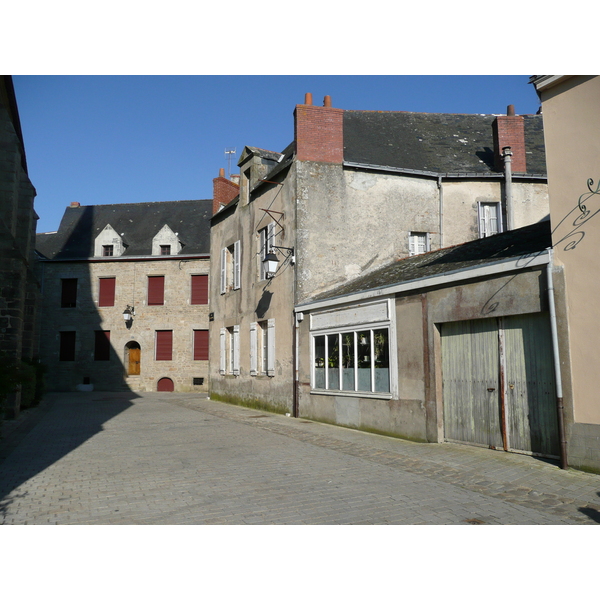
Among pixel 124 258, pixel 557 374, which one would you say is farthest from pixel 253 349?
pixel 124 258

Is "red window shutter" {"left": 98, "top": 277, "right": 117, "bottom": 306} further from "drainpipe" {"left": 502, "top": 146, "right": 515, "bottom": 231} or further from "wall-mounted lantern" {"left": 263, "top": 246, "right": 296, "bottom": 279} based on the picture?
"drainpipe" {"left": 502, "top": 146, "right": 515, "bottom": 231}

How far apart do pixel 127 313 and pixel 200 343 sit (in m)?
3.82

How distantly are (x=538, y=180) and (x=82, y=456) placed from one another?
13243 mm

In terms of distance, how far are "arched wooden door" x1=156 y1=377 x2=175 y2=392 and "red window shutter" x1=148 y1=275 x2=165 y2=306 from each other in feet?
12.3

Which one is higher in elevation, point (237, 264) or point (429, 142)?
point (429, 142)

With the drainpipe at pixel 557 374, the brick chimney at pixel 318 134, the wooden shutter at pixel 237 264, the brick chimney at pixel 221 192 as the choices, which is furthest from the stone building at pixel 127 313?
the drainpipe at pixel 557 374

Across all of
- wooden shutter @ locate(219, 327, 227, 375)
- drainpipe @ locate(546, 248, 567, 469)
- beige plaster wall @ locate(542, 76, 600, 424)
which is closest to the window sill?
drainpipe @ locate(546, 248, 567, 469)

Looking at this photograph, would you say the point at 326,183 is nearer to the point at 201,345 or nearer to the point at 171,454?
the point at 171,454

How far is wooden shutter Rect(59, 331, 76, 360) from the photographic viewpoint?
2636 centimetres

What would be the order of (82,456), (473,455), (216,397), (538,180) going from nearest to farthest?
1. (473,455)
2. (82,456)
3. (538,180)
4. (216,397)

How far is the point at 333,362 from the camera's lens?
38.2 feet

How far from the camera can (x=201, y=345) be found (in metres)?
26.1

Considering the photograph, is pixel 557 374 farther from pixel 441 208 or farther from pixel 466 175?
pixel 466 175
